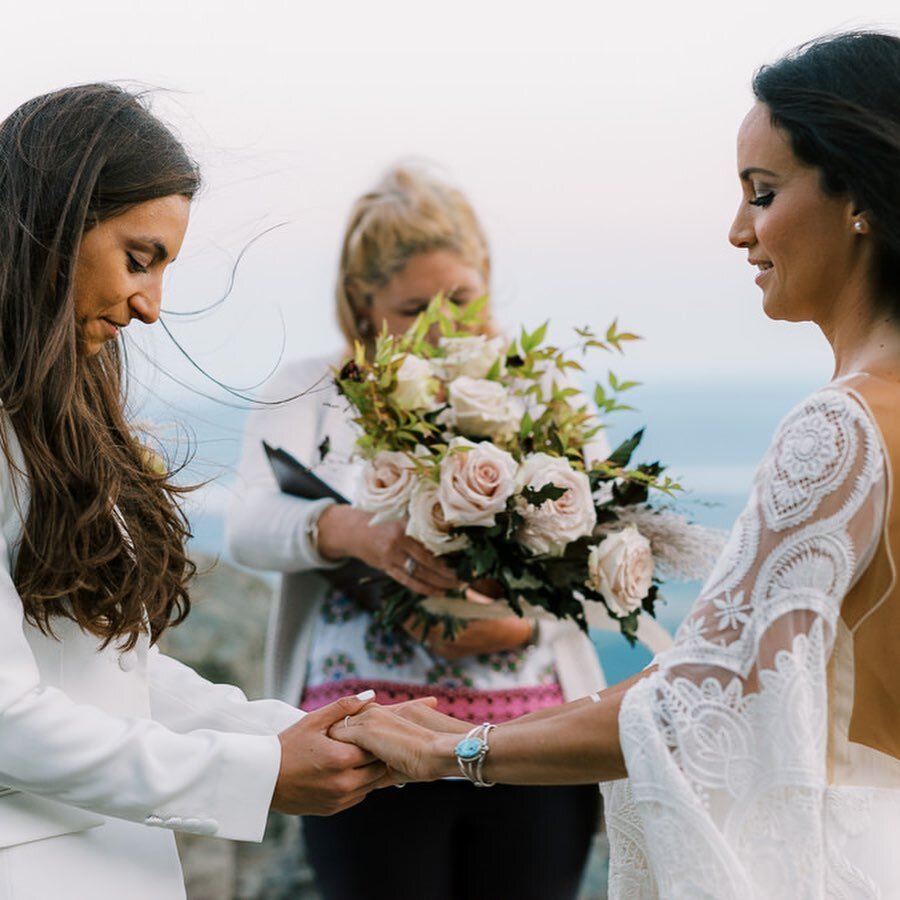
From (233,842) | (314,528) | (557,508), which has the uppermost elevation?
(557,508)

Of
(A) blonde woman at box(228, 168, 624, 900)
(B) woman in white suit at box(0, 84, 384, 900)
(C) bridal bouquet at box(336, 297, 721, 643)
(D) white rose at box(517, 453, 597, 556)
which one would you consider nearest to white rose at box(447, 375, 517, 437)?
(C) bridal bouquet at box(336, 297, 721, 643)

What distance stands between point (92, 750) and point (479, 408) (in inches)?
47.2

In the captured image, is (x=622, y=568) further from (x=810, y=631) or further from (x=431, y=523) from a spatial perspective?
(x=810, y=631)

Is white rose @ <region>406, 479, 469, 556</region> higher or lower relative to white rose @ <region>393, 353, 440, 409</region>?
lower

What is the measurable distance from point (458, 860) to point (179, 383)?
1342 millimetres

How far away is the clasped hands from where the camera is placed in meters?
2.16

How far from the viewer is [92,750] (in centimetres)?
187

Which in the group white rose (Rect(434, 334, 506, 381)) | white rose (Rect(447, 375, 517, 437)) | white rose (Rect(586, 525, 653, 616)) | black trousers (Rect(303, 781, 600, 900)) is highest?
white rose (Rect(434, 334, 506, 381))

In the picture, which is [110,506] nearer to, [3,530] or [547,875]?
[3,530]

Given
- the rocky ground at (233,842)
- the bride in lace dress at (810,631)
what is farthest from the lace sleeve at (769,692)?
the rocky ground at (233,842)

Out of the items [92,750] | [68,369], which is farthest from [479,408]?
[92,750]

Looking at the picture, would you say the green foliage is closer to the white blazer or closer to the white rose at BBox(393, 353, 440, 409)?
the white rose at BBox(393, 353, 440, 409)

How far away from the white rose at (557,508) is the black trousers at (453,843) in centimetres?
58

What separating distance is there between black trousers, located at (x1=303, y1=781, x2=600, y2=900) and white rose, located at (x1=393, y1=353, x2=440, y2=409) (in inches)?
31.3
